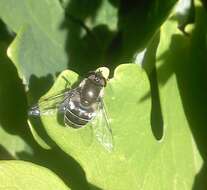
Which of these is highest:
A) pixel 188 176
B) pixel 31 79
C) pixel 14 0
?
pixel 14 0

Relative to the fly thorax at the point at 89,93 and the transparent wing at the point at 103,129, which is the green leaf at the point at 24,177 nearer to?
the transparent wing at the point at 103,129

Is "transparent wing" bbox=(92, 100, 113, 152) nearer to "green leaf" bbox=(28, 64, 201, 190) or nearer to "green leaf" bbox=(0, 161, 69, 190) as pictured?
"green leaf" bbox=(28, 64, 201, 190)

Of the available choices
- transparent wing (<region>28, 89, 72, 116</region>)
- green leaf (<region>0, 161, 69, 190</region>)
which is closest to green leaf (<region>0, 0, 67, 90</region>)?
transparent wing (<region>28, 89, 72, 116</region>)

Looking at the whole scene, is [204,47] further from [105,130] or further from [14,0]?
[14,0]

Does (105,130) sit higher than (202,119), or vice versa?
(105,130)

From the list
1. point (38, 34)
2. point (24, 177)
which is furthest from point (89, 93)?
point (24, 177)

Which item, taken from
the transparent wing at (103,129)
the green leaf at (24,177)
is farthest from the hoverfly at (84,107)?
the green leaf at (24,177)

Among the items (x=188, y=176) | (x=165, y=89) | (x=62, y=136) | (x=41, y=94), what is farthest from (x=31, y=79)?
(x=188, y=176)

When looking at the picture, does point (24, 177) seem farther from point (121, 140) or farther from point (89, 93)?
point (89, 93)
